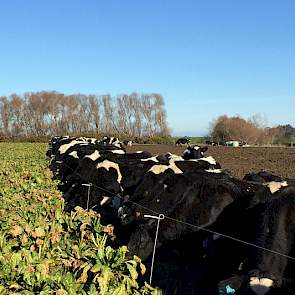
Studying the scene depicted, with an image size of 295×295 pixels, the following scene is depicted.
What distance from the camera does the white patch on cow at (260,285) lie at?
244 inches

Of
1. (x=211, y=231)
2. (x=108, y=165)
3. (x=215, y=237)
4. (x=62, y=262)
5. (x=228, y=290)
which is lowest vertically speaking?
(x=228, y=290)

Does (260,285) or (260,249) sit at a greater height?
(260,249)

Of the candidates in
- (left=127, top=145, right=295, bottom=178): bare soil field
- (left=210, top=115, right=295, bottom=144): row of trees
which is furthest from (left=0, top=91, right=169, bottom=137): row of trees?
(left=127, top=145, right=295, bottom=178): bare soil field

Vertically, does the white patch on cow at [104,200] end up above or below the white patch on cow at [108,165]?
below

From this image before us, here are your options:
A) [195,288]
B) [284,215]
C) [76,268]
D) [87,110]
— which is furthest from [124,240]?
[87,110]

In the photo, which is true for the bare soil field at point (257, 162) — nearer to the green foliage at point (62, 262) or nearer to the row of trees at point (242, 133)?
the green foliage at point (62, 262)

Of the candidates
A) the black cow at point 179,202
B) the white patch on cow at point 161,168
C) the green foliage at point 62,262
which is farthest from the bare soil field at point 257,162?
the green foliage at point 62,262

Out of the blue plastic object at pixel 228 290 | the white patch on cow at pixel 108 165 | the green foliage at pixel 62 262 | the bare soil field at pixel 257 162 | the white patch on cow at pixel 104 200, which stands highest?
the white patch on cow at pixel 108 165

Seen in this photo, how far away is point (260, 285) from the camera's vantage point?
623 centimetres

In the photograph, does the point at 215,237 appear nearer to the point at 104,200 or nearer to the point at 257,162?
the point at 104,200

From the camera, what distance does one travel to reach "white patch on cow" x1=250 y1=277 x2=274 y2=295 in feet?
20.4

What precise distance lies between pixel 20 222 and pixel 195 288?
2.81 metres

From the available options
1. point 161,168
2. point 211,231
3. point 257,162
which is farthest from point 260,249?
point 257,162

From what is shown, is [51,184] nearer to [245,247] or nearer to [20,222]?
[20,222]
